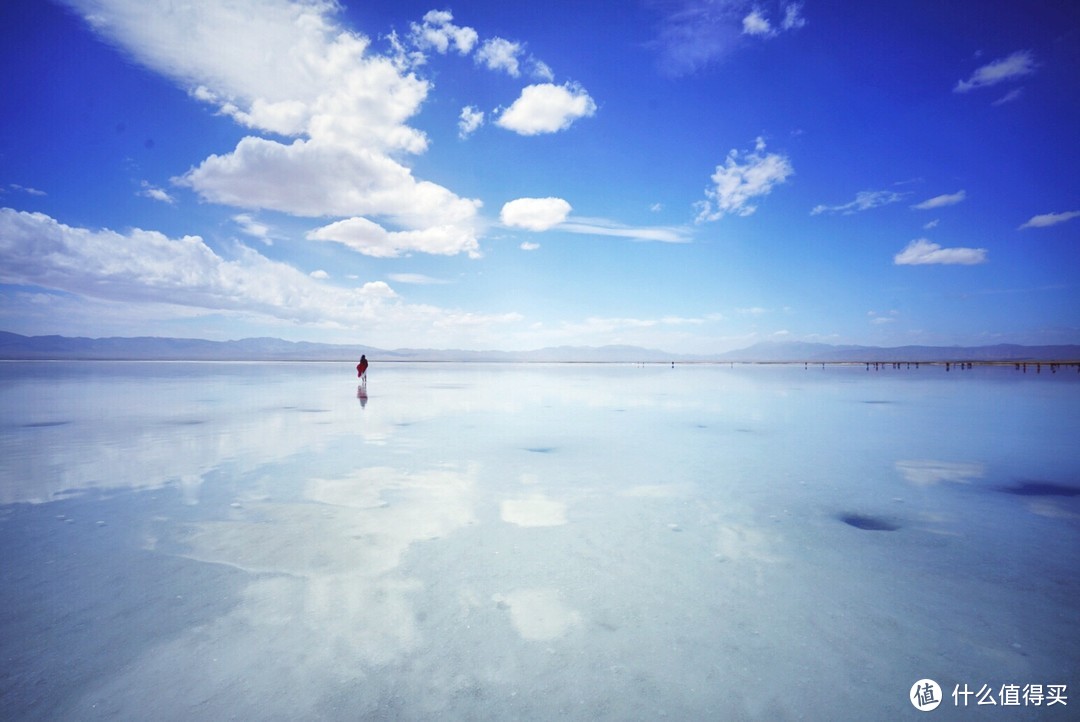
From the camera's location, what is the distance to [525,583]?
4.90 meters

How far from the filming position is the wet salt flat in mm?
3344

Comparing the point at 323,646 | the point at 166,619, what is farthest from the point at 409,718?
→ the point at 166,619

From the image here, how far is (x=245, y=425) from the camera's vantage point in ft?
47.6

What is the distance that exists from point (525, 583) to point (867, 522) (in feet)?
17.2

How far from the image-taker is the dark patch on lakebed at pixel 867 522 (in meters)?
6.60

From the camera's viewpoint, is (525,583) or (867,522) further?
(867,522)

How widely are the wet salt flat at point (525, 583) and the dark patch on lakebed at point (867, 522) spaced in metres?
0.04

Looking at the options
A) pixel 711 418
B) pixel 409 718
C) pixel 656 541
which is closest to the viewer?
pixel 409 718

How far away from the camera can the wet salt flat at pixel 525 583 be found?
3.34 metres

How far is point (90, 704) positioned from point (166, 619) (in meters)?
1.05

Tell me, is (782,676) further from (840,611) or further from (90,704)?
(90,704)

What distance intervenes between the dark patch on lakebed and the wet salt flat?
4 centimetres

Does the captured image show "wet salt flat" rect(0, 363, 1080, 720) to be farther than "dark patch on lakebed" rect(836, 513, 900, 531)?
No

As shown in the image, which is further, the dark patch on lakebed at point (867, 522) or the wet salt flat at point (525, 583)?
the dark patch on lakebed at point (867, 522)
